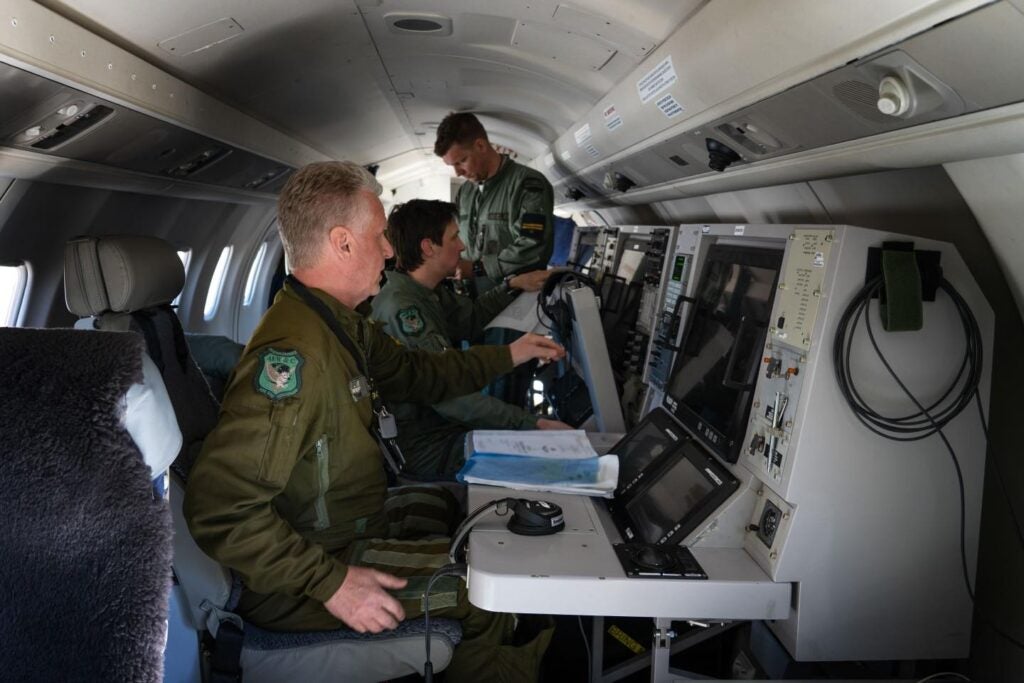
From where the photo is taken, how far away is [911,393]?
1.86 m

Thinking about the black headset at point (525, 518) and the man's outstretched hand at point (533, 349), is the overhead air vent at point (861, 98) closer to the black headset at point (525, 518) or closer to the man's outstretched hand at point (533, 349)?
the black headset at point (525, 518)

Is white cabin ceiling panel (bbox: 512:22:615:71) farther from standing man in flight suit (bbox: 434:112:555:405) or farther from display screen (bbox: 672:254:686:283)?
standing man in flight suit (bbox: 434:112:555:405)

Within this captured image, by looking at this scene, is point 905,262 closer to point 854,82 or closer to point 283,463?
point 854,82

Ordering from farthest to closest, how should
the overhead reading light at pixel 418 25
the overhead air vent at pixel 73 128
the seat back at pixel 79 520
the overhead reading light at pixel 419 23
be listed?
the overhead reading light at pixel 418 25 → the overhead reading light at pixel 419 23 → the overhead air vent at pixel 73 128 → the seat back at pixel 79 520

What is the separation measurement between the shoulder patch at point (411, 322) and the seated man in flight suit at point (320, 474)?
3.12ft

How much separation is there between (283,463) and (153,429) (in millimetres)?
795

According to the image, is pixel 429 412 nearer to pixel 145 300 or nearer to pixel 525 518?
pixel 145 300

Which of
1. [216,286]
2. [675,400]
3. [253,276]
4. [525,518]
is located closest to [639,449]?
[675,400]

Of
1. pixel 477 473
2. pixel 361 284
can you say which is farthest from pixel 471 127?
pixel 477 473

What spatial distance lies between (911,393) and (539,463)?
1100 millimetres

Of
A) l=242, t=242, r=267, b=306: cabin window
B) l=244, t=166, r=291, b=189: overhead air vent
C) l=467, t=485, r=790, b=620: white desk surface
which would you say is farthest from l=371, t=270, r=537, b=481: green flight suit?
l=242, t=242, r=267, b=306: cabin window

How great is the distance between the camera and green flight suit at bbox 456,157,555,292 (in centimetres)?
507

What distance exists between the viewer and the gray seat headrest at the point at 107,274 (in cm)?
260

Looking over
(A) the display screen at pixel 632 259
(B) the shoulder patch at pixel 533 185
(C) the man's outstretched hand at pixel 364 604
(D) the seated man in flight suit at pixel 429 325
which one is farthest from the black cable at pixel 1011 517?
(B) the shoulder patch at pixel 533 185
